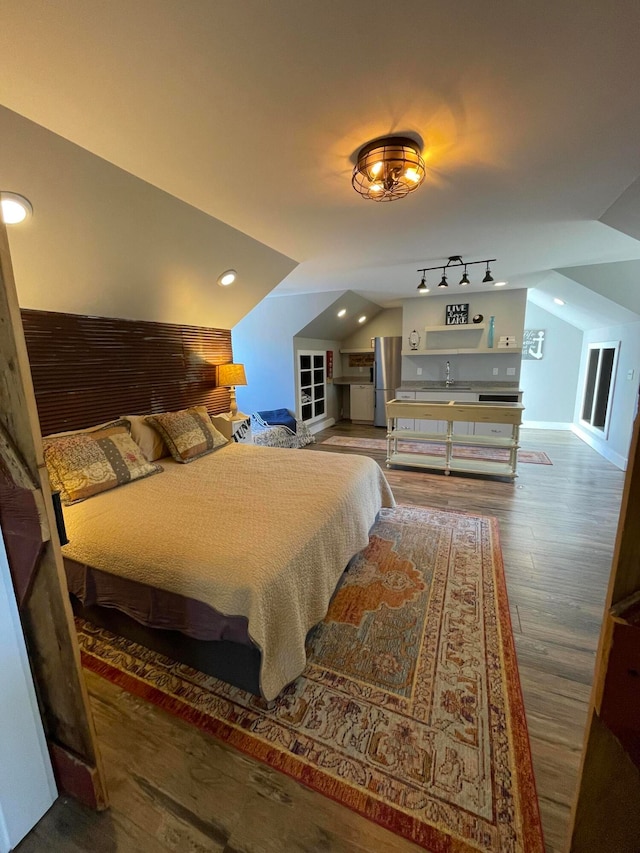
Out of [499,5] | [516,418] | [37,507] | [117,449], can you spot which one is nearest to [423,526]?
[516,418]

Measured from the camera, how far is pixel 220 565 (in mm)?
1460

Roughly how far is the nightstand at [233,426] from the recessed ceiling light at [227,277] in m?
1.43

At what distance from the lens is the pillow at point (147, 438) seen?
2848mm

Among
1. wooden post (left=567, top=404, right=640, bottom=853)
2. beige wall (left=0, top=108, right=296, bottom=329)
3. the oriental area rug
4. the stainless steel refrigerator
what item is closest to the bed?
the oriental area rug

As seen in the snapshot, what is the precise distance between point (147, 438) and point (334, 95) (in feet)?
8.42

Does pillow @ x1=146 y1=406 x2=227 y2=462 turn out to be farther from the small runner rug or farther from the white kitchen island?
the small runner rug

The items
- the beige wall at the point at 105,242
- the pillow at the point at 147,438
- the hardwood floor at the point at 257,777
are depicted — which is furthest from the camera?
the pillow at the point at 147,438

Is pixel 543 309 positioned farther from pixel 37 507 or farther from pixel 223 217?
pixel 37 507

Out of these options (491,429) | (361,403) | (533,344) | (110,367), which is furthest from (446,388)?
(110,367)

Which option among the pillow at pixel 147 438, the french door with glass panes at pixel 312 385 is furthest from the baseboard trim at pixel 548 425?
the pillow at pixel 147 438

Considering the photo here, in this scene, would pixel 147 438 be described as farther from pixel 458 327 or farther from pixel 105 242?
pixel 458 327

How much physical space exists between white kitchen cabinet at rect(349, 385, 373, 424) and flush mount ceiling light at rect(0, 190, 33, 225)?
6.18 meters

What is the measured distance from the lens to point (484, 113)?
1416 mm

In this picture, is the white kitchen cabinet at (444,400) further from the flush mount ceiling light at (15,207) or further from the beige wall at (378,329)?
the flush mount ceiling light at (15,207)
